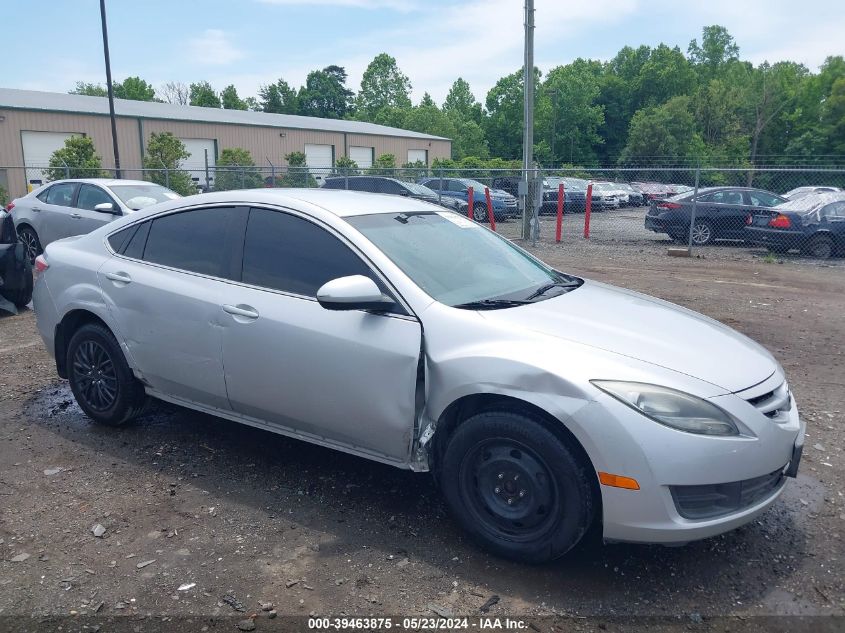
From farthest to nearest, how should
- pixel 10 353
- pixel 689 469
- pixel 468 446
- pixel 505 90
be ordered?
pixel 505 90
pixel 10 353
pixel 468 446
pixel 689 469

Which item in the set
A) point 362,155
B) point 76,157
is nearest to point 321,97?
point 362,155

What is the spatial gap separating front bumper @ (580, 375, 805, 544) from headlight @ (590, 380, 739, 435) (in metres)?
0.03

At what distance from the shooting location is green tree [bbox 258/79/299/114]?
93.3 meters

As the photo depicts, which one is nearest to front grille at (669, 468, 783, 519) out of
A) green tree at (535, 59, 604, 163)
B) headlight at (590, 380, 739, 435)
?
headlight at (590, 380, 739, 435)

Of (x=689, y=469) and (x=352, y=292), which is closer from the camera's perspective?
(x=689, y=469)

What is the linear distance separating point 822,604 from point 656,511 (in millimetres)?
853

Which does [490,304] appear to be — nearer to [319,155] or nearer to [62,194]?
[62,194]

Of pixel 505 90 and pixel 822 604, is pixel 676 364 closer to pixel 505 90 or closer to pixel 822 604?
pixel 822 604

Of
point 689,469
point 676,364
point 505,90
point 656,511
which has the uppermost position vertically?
point 505,90

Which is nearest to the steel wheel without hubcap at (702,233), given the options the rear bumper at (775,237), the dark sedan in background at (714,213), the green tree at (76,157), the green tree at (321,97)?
the dark sedan in background at (714,213)

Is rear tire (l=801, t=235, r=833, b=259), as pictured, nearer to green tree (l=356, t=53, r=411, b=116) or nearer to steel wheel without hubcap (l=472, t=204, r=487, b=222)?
steel wheel without hubcap (l=472, t=204, r=487, b=222)

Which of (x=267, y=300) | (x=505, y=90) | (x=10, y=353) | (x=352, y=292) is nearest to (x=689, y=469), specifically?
(x=352, y=292)

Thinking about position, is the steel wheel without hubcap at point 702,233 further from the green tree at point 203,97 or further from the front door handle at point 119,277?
the green tree at point 203,97

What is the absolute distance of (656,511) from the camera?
2.92 metres
